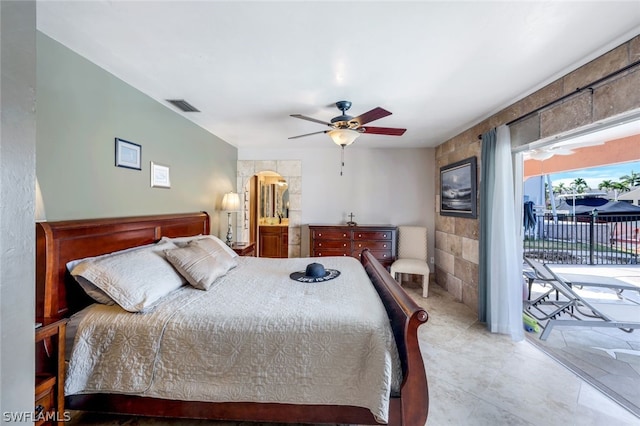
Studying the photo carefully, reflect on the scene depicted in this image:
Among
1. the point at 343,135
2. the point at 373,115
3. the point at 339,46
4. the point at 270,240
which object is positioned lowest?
the point at 270,240

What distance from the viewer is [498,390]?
6.26 feet

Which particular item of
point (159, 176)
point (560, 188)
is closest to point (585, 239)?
point (560, 188)

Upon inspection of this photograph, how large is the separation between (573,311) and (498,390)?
7.35ft

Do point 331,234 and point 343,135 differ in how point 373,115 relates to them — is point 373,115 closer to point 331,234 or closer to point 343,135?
point 343,135

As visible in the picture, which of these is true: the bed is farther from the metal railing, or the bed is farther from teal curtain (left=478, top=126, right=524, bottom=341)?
the metal railing

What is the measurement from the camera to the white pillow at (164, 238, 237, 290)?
201 centimetres

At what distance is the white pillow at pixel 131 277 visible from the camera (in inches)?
61.3

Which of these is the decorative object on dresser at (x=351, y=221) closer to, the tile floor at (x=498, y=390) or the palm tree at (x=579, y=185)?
the tile floor at (x=498, y=390)

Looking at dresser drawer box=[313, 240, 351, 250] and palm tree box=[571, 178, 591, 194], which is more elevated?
palm tree box=[571, 178, 591, 194]

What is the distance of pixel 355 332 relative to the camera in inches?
56.2

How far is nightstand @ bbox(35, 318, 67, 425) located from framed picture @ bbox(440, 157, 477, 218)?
4.06 m

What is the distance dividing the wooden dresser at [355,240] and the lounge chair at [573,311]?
185 centimetres

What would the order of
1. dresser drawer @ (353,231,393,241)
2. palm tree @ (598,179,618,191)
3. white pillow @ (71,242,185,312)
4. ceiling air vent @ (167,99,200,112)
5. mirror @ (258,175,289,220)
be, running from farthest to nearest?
mirror @ (258,175,289,220) < dresser drawer @ (353,231,393,241) < palm tree @ (598,179,618,191) < ceiling air vent @ (167,99,200,112) < white pillow @ (71,242,185,312)

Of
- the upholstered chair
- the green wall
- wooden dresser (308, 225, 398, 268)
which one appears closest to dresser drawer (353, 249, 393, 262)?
wooden dresser (308, 225, 398, 268)
